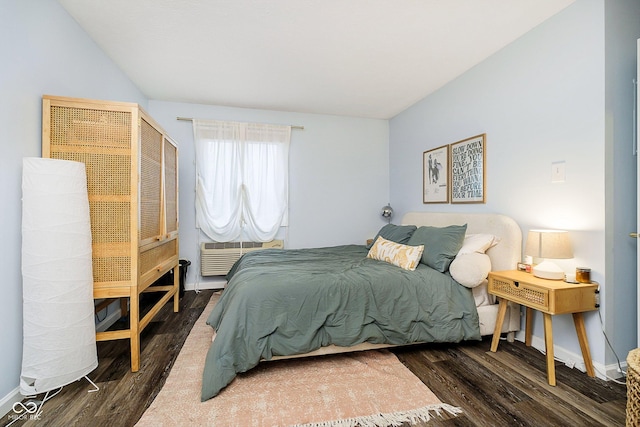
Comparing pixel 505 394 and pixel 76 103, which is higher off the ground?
pixel 76 103

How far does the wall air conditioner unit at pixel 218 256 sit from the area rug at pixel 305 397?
1.85m

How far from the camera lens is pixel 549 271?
1983 mm

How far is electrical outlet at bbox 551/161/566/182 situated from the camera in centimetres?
212

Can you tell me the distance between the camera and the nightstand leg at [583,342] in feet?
6.15

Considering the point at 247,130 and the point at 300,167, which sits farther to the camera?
the point at 300,167

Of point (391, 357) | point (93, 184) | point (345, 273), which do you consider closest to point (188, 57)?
point (93, 184)

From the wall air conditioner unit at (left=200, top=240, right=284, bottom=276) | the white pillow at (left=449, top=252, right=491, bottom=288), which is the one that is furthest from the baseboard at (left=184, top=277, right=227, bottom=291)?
the white pillow at (left=449, top=252, right=491, bottom=288)

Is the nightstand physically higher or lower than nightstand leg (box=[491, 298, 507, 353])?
higher

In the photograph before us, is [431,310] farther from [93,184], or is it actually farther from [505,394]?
[93,184]

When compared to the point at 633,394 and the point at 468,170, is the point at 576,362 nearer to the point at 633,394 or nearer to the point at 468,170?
the point at 633,394

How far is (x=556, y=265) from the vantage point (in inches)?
79.6

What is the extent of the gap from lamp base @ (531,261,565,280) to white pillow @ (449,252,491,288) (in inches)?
12.9

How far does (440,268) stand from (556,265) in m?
0.78

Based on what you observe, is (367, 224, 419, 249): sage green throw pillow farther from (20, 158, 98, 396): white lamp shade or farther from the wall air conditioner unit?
(20, 158, 98, 396): white lamp shade
